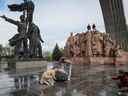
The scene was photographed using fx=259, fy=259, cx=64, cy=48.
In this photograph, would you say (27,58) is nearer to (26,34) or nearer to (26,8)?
(26,34)

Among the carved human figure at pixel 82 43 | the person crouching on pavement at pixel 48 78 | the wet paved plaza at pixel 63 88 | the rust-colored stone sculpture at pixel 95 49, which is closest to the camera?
the wet paved plaza at pixel 63 88

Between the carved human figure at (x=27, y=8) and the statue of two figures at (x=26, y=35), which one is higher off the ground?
the carved human figure at (x=27, y=8)

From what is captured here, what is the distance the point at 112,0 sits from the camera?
97.2 m

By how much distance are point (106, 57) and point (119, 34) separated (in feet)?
221

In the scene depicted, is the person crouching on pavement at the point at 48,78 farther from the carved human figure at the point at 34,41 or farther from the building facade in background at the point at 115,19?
the building facade in background at the point at 115,19

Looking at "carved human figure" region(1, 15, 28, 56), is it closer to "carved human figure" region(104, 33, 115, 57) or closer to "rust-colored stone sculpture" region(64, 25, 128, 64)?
"rust-colored stone sculpture" region(64, 25, 128, 64)

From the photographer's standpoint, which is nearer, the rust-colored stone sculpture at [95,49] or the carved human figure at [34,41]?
the carved human figure at [34,41]

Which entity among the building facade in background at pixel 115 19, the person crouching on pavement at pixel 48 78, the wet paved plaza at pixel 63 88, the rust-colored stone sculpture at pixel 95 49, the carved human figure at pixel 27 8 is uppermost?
the building facade in background at pixel 115 19

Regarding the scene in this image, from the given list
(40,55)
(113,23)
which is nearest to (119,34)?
(113,23)

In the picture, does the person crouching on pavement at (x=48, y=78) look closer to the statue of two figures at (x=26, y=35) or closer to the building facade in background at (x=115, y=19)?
the statue of two figures at (x=26, y=35)

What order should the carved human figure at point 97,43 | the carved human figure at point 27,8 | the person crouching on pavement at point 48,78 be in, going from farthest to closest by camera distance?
the carved human figure at point 97,43 → the carved human figure at point 27,8 → the person crouching on pavement at point 48,78

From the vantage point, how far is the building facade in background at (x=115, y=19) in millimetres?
96825

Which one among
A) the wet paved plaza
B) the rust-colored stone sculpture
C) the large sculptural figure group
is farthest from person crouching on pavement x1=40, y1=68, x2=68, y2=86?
the large sculptural figure group

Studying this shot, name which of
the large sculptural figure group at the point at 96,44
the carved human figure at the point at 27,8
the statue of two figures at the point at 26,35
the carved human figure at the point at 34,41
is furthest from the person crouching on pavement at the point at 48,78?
the large sculptural figure group at the point at 96,44
